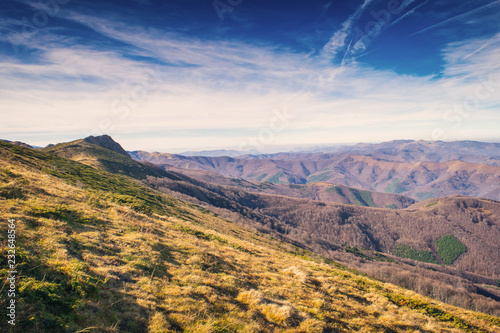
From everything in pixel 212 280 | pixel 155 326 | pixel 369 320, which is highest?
pixel 155 326

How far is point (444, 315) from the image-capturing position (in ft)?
60.5

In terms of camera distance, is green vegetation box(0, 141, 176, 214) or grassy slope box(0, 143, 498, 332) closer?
grassy slope box(0, 143, 498, 332)

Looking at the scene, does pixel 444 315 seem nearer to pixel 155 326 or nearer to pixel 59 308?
pixel 155 326

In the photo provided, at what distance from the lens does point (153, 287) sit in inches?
477

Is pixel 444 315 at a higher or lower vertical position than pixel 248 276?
lower

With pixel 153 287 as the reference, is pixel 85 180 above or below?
above

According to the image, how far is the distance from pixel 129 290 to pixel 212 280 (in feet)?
17.1

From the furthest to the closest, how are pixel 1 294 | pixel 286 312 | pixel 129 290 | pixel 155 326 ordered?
pixel 286 312 < pixel 129 290 < pixel 155 326 < pixel 1 294

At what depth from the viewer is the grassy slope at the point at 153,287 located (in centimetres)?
927

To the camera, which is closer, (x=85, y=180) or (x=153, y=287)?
(x=153, y=287)

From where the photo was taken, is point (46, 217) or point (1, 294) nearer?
point (1, 294)

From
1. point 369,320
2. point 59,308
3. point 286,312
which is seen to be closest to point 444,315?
point 369,320

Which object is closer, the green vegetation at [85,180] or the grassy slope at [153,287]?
the grassy slope at [153,287]

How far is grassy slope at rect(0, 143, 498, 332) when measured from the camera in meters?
9.27
